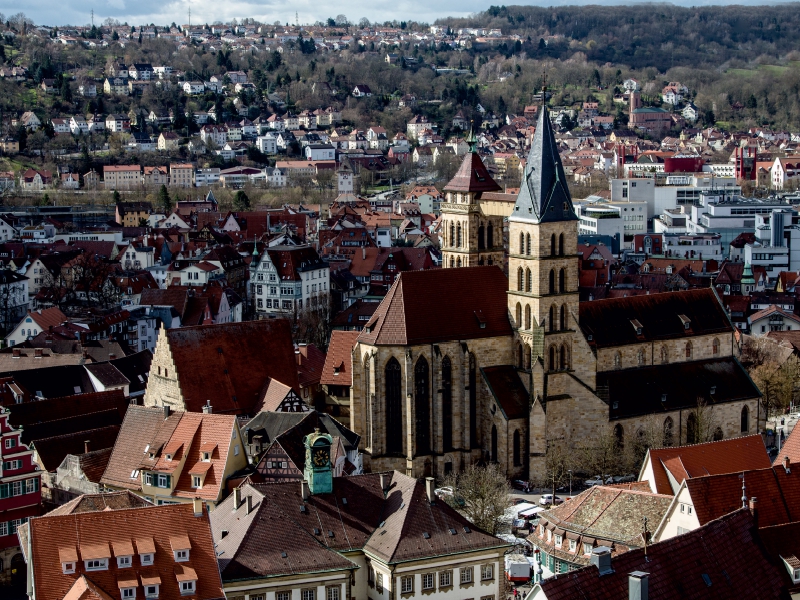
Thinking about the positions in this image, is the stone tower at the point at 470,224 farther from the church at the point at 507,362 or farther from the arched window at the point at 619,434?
the arched window at the point at 619,434

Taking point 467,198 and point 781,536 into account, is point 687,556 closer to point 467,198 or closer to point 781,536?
point 781,536

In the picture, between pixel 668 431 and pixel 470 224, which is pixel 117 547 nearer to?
pixel 668 431

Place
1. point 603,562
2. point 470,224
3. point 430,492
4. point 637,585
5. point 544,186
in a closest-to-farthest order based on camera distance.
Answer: point 637,585 < point 603,562 < point 430,492 < point 544,186 < point 470,224

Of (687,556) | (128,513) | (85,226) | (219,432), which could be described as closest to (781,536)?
(687,556)

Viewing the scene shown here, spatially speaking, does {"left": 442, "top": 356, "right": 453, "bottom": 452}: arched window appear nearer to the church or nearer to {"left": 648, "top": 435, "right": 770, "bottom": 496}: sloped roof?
the church

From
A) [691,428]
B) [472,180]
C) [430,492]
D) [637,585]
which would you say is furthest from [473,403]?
[637,585]

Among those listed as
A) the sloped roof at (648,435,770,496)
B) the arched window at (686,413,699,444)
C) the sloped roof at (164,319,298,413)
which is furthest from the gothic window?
the sloped roof at (648,435,770,496)
